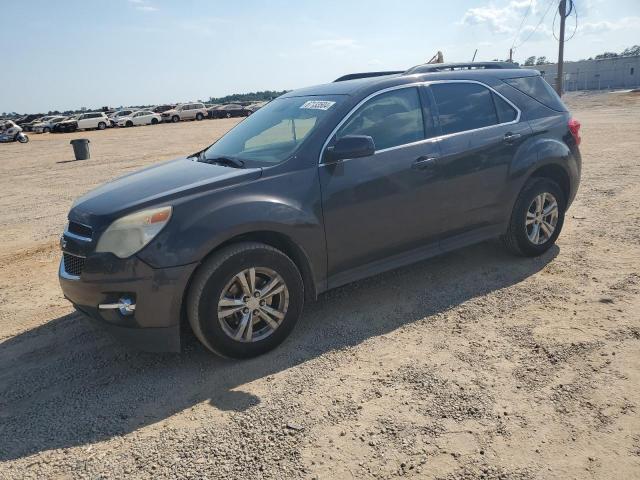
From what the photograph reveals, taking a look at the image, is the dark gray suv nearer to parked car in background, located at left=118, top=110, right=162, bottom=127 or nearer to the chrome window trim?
the chrome window trim

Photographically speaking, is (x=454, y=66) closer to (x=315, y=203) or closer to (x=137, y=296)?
(x=315, y=203)

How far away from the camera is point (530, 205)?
5.00 meters

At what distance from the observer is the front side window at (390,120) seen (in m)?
4.10

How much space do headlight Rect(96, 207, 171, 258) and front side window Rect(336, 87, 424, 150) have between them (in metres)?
1.52

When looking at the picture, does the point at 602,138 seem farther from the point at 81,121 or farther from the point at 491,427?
the point at 81,121

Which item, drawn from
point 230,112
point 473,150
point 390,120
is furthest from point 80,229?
point 230,112

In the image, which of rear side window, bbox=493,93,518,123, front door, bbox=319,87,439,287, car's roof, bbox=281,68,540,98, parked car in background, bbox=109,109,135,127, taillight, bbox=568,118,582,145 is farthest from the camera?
parked car in background, bbox=109,109,135,127

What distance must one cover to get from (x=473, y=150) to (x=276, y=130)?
1763mm

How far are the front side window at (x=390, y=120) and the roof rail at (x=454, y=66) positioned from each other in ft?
1.32

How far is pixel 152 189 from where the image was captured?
3.61 metres

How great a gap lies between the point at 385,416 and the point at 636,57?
224 ft

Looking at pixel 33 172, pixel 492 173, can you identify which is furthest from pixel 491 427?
pixel 33 172

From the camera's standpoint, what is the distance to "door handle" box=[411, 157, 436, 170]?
420 centimetres

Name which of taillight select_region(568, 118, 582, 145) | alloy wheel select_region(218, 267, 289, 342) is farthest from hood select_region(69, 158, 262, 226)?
taillight select_region(568, 118, 582, 145)
